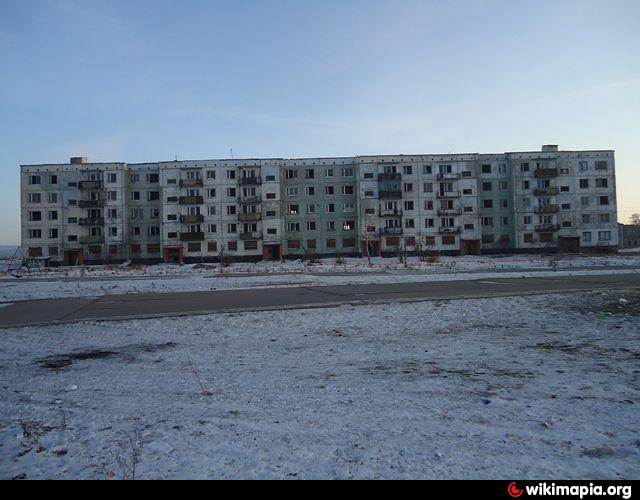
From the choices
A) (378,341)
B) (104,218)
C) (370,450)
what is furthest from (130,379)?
(104,218)

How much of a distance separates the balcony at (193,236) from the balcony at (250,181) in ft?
31.3

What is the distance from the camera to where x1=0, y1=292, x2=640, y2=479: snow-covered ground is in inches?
139

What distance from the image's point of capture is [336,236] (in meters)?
66.4

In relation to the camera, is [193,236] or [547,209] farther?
[547,209]

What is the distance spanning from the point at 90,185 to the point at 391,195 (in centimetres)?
4423

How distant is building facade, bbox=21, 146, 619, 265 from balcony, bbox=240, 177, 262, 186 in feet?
0.50

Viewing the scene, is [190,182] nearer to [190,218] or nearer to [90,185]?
[190,218]

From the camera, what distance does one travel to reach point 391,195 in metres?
65.2

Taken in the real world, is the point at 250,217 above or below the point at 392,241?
above

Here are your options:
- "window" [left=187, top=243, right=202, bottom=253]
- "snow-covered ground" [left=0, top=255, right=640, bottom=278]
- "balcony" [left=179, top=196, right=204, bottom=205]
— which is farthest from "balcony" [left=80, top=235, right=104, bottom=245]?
"snow-covered ground" [left=0, top=255, right=640, bottom=278]

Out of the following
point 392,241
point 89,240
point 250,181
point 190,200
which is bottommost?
point 392,241

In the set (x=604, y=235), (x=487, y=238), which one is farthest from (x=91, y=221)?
(x=604, y=235)

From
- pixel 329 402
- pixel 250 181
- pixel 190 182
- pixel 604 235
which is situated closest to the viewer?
pixel 329 402
